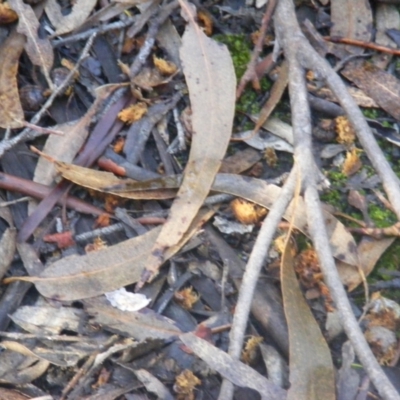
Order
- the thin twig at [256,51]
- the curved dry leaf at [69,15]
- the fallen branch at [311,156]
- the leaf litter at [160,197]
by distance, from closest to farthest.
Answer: the fallen branch at [311,156] → the leaf litter at [160,197] → the thin twig at [256,51] → the curved dry leaf at [69,15]

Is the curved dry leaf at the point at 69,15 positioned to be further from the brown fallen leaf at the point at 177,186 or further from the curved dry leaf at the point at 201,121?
the brown fallen leaf at the point at 177,186

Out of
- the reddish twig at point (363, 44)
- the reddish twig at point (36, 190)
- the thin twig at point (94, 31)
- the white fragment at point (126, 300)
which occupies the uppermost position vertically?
the reddish twig at point (363, 44)

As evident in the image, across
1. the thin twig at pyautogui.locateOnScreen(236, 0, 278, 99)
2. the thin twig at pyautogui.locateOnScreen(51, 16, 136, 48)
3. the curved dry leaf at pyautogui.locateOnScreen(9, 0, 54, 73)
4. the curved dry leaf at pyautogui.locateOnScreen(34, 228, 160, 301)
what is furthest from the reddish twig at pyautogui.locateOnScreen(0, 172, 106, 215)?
the thin twig at pyautogui.locateOnScreen(236, 0, 278, 99)

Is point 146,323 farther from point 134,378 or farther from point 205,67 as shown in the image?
point 205,67

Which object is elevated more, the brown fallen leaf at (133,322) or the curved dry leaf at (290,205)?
the curved dry leaf at (290,205)

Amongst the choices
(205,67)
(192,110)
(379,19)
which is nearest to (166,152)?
(192,110)

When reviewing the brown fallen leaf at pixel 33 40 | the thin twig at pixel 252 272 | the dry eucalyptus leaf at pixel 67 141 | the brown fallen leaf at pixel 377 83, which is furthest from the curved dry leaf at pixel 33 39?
the brown fallen leaf at pixel 377 83
